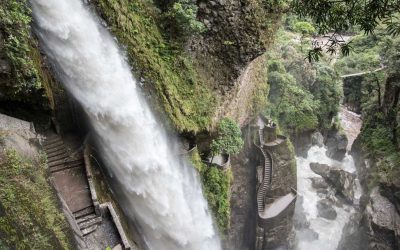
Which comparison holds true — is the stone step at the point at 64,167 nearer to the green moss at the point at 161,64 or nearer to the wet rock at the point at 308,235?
the green moss at the point at 161,64

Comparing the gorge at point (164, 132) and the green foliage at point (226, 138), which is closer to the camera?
the gorge at point (164, 132)

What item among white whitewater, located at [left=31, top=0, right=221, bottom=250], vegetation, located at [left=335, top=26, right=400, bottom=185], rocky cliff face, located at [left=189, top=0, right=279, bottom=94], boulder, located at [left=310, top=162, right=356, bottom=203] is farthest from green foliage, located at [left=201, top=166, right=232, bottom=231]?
boulder, located at [left=310, top=162, right=356, bottom=203]

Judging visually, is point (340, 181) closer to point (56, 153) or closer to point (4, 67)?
point (56, 153)

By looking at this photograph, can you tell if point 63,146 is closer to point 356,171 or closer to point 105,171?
point 105,171

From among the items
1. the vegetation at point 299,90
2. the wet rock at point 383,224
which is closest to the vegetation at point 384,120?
the wet rock at point 383,224

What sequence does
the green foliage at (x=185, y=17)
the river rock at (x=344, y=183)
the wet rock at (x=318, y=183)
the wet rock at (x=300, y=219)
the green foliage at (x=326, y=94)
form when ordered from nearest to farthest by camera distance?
the green foliage at (x=185, y=17), the wet rock at (x=300, y=219), the river rock at (x=344, y=183), the wet rock at (x=318, y=183), the green foliage at (x=326, y=94)

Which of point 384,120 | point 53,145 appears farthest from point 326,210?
point 53,145
